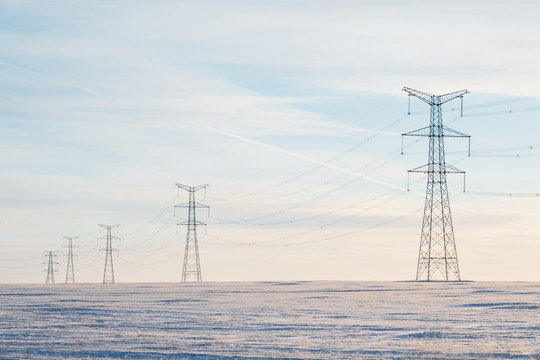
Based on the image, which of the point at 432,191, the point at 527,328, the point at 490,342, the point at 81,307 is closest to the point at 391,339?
the point at 490,342

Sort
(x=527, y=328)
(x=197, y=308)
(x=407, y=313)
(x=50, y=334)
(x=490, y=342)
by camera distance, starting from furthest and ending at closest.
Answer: (x=197, y=308) → (x=407, y=313) → (x=527, y=328) → (x=50, y=334) → (x=490, y=342)

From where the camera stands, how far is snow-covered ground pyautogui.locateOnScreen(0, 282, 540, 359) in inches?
1483

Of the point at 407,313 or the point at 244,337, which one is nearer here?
the point at 244,337

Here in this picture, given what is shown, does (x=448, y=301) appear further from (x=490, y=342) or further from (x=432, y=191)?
(x=490, y=342)

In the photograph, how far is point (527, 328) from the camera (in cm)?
5053

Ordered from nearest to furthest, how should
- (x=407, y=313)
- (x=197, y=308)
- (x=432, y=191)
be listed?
(x=407, y=313) → (x=197, y=308) → (x=432, y=191)

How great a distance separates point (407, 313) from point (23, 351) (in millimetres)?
33059

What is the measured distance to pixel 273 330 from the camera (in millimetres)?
48844

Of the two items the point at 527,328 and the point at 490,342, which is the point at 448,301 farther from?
the point at 490,342

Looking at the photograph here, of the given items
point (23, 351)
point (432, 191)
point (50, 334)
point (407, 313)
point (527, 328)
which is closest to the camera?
point (23, 351)

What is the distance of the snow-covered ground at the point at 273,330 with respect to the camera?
124ft

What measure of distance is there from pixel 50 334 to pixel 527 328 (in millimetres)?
26746

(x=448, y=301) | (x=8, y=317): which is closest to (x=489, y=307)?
(x=448, y=301)

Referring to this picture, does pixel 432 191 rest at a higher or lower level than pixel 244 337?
higher
